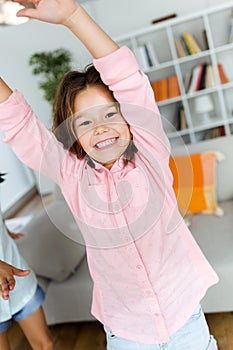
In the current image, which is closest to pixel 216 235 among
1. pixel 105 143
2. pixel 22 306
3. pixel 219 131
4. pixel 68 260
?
pixel 68 260

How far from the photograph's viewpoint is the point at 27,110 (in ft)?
2.84

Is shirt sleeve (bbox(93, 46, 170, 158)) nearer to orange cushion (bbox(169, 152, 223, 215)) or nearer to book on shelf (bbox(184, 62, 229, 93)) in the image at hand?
orange cushion (bbox(169, 152, 223, 215))

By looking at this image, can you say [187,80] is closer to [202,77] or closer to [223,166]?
[202,77]

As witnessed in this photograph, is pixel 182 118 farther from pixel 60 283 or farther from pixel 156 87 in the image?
pixel 60 283

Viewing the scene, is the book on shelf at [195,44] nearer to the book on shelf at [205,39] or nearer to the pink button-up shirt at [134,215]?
the book on shelf at [205,39]

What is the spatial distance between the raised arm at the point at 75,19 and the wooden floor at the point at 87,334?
1272 mm

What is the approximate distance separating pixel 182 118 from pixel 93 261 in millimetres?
3171

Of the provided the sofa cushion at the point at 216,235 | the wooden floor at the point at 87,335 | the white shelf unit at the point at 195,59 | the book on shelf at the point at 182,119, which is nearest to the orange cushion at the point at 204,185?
the sofa cushion at the point at 216,235

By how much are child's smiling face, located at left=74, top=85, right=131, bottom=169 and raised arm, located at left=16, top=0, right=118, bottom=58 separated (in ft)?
0.29

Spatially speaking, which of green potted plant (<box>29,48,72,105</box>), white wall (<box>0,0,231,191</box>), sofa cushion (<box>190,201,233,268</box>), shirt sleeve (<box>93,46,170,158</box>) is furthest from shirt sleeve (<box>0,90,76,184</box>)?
green potted plant (<box>29,48,72,105</box>)

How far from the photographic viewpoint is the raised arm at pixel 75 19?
0.69 meters

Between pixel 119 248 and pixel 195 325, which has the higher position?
pixel 119 248

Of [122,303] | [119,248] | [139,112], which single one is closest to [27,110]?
[139,112]

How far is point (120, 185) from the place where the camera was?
850 millimetres
